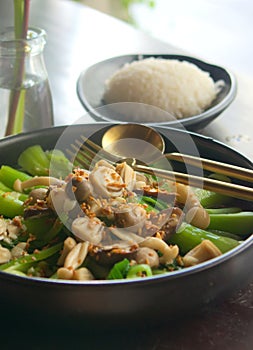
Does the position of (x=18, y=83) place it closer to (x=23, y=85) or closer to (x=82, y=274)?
(x=23, y=85)

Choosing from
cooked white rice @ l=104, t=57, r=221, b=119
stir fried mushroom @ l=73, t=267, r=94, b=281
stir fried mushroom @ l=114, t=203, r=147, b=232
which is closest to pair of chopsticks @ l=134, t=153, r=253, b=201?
stir fried mushroom @ l=114, t=203, r=147, b=232

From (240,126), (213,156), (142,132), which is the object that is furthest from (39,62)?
(240,126)

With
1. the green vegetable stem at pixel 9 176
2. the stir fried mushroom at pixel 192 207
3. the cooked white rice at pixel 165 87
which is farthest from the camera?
the cooked white rice at pixel 165 87

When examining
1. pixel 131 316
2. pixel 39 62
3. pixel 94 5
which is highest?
pixel 39 62

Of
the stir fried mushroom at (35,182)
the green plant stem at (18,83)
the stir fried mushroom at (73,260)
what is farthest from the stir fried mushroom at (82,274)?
the green plant stem at (18,83)

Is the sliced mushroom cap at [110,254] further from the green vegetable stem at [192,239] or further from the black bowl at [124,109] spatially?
the black bowl at [124,109]

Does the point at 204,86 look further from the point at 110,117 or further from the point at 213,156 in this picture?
the point at 213,156

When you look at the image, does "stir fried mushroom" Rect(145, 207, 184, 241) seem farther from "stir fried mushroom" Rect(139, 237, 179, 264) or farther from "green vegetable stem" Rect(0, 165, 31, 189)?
"green vegetable stem" Rect(0, 165, 31, 189)
